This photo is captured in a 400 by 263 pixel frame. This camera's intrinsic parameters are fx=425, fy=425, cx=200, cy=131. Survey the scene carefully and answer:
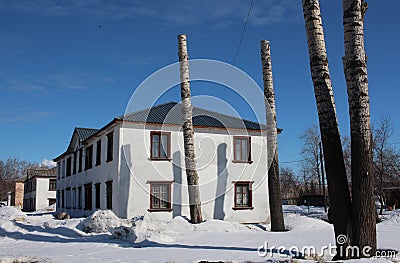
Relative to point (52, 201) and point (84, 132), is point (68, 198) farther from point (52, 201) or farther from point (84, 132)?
point (52, 201)

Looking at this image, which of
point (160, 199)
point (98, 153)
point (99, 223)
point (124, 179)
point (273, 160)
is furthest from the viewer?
point (98, 153)

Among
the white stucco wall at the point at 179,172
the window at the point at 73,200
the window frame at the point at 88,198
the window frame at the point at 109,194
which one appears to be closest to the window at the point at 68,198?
the window at the point at 73,200

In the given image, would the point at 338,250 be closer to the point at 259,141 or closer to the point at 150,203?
the point at 150,203

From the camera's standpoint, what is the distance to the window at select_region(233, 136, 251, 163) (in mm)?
25734

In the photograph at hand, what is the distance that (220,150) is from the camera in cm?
2523

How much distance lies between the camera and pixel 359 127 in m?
8.39

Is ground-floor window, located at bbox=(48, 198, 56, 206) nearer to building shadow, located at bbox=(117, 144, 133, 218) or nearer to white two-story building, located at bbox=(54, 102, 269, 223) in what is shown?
white two-story building, located at bbox=(54, 102, 269, 223)

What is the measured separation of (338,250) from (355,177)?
145 centimetres

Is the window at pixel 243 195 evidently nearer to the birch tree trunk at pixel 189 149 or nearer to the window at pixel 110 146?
the birch tree trunk at pixel 189 149

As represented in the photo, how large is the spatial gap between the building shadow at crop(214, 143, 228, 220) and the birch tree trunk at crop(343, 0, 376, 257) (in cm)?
1677

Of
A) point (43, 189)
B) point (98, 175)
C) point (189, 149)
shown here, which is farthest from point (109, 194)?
point (43, 189)

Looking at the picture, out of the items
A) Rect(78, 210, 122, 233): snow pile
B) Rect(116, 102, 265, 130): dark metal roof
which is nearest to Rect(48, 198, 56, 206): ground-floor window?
Rect(116, 102, 265, 130): dark metal roof

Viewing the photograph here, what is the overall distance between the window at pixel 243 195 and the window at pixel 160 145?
4.84 meters

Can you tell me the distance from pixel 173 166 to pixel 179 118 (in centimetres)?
294
